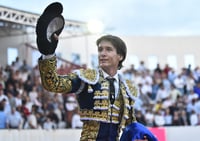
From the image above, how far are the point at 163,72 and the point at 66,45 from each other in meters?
5.11

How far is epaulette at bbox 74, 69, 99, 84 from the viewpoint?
381 centimetres

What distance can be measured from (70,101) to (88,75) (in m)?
8.10

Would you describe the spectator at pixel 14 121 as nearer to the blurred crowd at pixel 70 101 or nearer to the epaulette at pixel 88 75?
the blurred crowd at pixel 70 101

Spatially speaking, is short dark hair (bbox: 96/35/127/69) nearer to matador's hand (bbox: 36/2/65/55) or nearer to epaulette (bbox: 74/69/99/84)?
epaulette (bbox: 74/69/99/84)

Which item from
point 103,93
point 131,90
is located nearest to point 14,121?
point 131,90

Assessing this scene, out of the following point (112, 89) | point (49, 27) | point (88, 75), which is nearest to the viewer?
point (49, 27)

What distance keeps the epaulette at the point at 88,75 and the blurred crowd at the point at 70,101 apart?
19.2ft

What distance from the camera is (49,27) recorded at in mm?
3324

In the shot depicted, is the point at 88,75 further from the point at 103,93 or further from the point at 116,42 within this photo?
the point at 116,42

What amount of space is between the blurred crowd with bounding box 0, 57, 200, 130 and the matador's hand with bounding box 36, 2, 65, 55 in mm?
6376

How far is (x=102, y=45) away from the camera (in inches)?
153

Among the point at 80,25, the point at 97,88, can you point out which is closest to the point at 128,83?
the point at 97,88

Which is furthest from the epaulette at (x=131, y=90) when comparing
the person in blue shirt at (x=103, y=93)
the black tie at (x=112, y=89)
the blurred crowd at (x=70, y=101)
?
the blurred crowd at (x=70, y=101)

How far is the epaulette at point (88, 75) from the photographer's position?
381 cm
